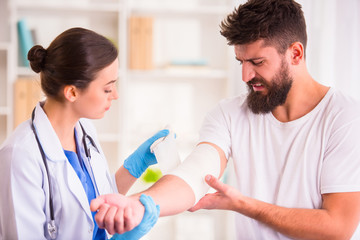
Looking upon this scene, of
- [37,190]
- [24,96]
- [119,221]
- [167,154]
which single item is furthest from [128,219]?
[24,96]

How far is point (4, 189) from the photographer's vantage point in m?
1.08

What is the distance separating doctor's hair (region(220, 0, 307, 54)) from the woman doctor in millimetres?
442

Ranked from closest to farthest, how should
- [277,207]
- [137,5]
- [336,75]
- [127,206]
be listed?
[127,206]
[277,207]
[336,75]
[137,5]

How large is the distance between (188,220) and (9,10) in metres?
2.09

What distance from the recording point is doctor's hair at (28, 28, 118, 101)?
3.88 feet

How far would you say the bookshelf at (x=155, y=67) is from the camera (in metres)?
2.74

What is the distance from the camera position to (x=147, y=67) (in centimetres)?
278

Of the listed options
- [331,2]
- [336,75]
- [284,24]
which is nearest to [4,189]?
[284,24]

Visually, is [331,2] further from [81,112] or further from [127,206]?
[127,206]

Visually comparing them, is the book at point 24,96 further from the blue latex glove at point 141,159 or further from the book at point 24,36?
the blue latex glove at point 141,159

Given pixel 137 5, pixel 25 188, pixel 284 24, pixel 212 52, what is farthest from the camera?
pixel 212 52

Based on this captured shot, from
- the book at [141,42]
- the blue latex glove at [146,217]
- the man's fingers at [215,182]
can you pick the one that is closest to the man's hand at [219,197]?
the man's fingers at [215,182]

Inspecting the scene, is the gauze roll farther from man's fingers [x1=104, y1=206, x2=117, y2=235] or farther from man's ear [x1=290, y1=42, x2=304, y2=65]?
man's ear [x1=290, y1=42, x2=304, y2=65]

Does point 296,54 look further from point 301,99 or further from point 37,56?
point 37,56
